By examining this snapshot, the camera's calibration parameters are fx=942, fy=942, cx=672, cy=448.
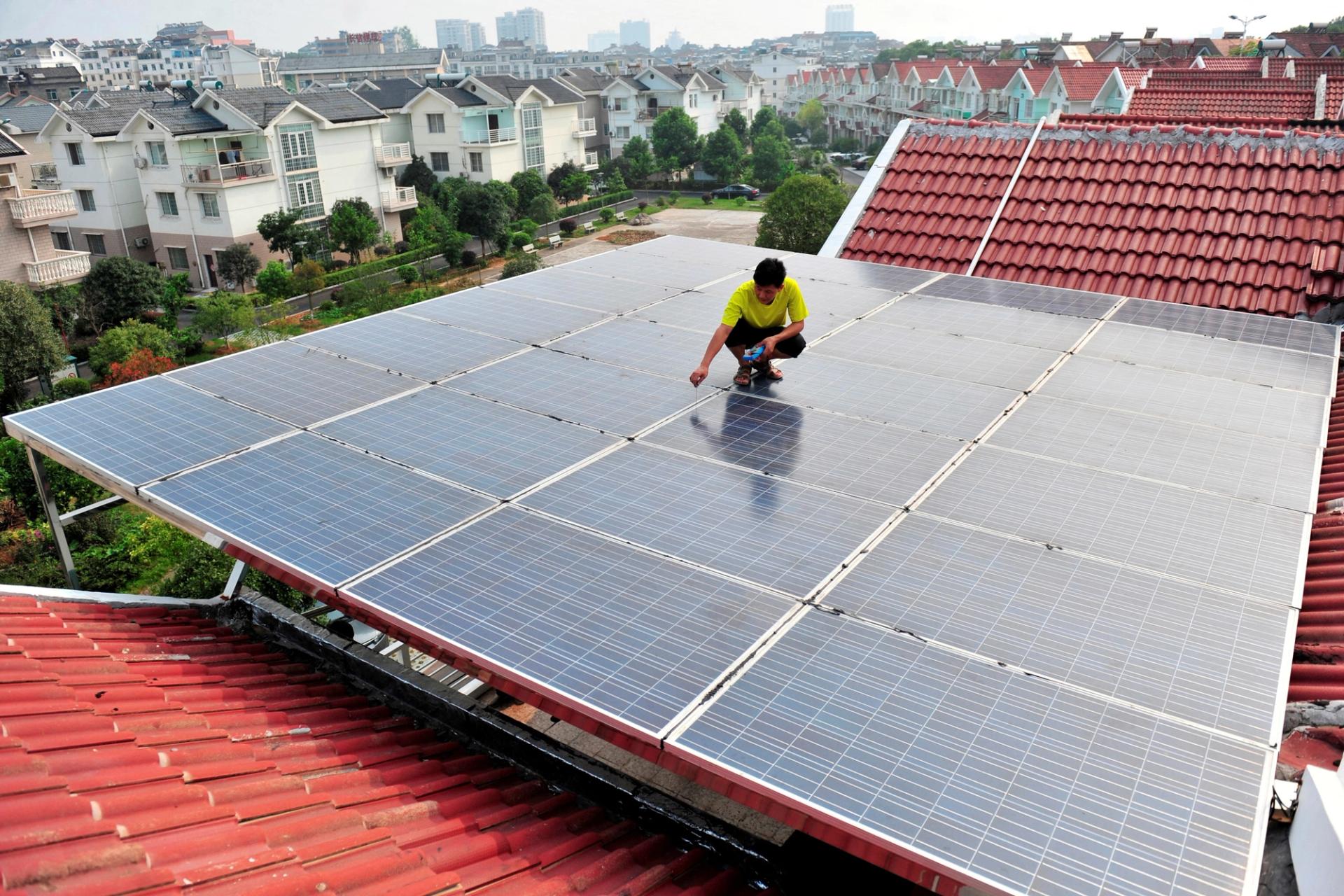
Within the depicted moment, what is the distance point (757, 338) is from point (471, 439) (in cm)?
312

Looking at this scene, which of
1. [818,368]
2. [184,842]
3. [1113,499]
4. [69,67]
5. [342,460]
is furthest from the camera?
[69,67]

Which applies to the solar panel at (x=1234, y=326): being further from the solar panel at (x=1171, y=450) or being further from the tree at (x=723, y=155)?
the tree at (x=723, y=155)

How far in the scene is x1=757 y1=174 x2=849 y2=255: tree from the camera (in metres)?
44.6

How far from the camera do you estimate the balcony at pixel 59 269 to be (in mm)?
37688

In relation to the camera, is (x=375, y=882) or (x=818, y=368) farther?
(x=818, y=368)

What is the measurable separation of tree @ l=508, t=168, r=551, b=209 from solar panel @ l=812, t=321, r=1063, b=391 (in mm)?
55579

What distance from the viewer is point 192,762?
5145 mm

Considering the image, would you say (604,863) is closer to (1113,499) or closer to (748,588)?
(748,588)

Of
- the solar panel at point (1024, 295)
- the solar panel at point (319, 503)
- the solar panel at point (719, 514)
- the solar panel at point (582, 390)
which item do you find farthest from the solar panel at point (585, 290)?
the solar panel at point (319, 503)

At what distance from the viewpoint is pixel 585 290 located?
1262 cm

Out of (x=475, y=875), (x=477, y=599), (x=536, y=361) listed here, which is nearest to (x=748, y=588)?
(x=477, y=599)

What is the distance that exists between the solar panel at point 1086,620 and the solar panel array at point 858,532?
2cm

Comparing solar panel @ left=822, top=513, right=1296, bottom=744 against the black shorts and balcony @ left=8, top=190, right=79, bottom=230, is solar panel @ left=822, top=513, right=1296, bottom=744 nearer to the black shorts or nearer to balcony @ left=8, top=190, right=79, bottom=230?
the black shorts

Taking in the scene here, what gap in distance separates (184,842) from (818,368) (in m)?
6.98
